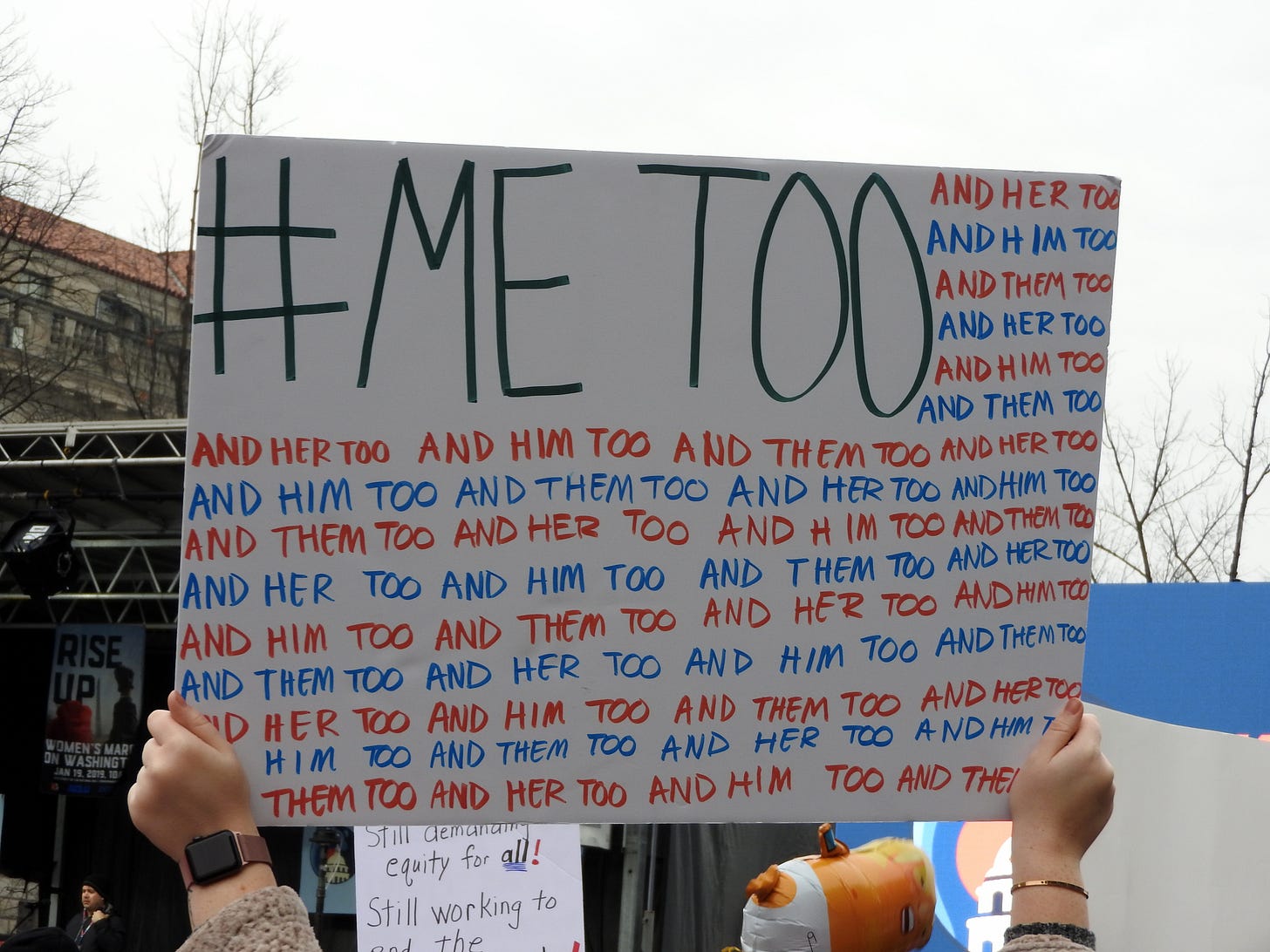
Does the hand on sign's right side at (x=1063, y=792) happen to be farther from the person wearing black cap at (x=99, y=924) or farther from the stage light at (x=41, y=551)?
the stage light at (x=41, y=551)

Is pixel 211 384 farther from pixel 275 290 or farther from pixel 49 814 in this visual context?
pixel 49 814

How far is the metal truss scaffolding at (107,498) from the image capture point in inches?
368

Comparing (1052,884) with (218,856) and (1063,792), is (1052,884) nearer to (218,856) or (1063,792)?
(1063,792)

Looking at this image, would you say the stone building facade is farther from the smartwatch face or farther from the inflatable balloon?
the smartwatch face

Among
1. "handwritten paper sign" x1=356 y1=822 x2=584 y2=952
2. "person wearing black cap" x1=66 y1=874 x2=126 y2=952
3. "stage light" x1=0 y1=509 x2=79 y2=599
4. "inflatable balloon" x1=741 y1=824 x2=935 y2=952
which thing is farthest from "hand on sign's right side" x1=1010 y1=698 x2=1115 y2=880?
"stage light" x1=0 y1=509 x2=79 y2=599

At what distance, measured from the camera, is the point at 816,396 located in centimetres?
190

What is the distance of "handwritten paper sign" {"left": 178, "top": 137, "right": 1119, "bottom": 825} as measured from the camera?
178cm

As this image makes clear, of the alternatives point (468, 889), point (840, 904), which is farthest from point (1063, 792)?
point (468, 889)

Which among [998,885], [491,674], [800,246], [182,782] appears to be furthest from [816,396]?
[998,885]

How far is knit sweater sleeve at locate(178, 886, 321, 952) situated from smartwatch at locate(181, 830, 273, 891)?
7 centimetres

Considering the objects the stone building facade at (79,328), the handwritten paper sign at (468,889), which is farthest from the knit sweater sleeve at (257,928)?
the stone building facade at (79,328)

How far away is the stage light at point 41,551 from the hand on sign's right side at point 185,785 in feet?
28.8

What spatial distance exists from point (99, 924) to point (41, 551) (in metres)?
2.72

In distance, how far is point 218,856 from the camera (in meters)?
1.42
